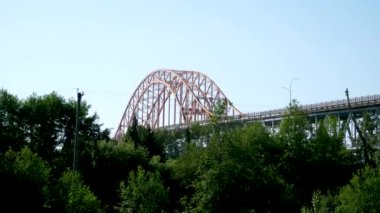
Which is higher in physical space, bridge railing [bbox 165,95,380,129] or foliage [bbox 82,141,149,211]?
bridge railing [bbox 165,95,380,129]

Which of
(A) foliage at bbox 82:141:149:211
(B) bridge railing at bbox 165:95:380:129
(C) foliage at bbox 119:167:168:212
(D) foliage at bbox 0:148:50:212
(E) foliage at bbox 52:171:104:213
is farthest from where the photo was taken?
(B) bridge railing at bbox 165:95:380:129

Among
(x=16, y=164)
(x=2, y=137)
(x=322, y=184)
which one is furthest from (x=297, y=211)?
A: (x=2, y=137)

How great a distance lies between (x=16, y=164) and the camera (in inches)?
892

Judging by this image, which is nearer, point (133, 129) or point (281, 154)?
point (281, 154)

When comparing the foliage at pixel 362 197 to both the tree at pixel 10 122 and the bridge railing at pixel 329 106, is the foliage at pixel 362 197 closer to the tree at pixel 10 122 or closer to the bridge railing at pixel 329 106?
the bridge railing at pixel 329 106

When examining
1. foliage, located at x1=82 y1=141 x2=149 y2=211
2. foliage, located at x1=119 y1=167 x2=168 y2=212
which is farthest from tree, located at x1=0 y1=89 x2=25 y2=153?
foliage, located at x1=119 y1=167 x2=168 y2=212

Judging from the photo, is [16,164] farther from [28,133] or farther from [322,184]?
[28,133]

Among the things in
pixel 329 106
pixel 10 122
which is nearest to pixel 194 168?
pixel 10 122

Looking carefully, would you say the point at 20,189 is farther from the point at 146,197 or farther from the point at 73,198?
the point at 146,197

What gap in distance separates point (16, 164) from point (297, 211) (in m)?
15.1

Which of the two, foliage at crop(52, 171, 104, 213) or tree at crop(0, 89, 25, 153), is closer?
foliage at crop(52, 171, 104, 213)

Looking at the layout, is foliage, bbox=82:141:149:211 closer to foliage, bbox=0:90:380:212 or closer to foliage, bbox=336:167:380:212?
foliage, bbox=0:90:380:212

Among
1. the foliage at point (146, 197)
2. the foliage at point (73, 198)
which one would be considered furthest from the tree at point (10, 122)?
the foliage at point (73, 198)

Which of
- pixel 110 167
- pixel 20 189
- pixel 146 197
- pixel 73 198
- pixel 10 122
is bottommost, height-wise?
pixel 146 197
